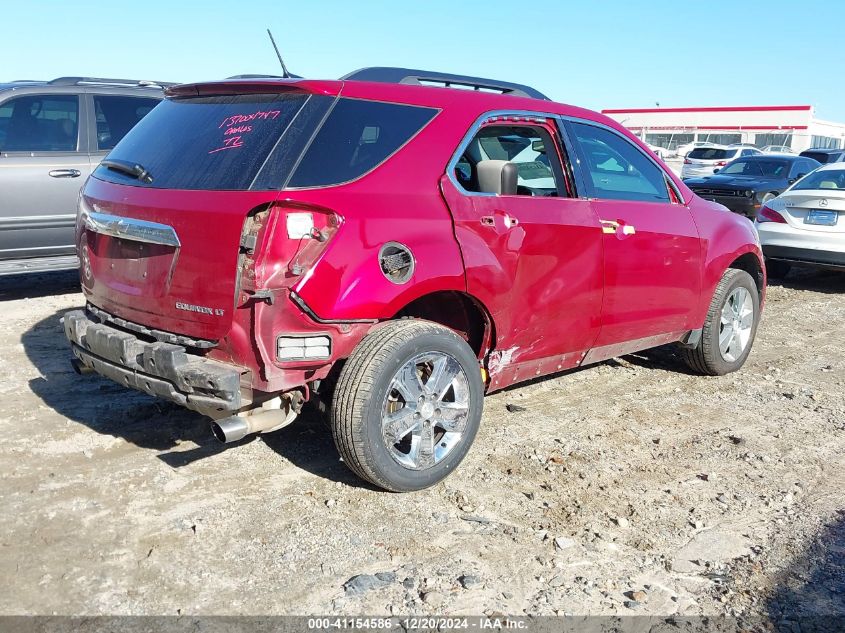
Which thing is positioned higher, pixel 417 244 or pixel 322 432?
pixel 417 244

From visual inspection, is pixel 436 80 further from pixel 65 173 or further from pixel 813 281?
pixel 813 281

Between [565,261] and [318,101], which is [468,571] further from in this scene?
[318,101]

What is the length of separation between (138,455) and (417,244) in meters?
1.87

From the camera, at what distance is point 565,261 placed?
4.40 m

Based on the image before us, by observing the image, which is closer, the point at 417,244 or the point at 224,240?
the point at 224,240

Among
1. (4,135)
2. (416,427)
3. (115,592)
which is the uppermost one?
(4,135)

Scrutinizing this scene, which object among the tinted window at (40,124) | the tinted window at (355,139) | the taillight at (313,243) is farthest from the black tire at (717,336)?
the tinted window at (40,124)

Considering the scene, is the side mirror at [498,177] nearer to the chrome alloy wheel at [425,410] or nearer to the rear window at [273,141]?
the rear window at [273,141]

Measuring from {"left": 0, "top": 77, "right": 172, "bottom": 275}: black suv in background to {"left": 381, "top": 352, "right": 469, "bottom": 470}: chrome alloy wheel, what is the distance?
4.62 meters

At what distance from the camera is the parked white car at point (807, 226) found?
9.21m

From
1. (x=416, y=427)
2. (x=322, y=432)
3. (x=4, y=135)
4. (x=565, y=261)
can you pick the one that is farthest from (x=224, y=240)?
(x=4, y=135)

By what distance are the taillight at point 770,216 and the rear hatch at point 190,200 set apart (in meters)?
7.62

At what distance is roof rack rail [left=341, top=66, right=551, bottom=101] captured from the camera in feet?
13.9

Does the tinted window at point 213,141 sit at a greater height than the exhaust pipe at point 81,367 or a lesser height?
greater
